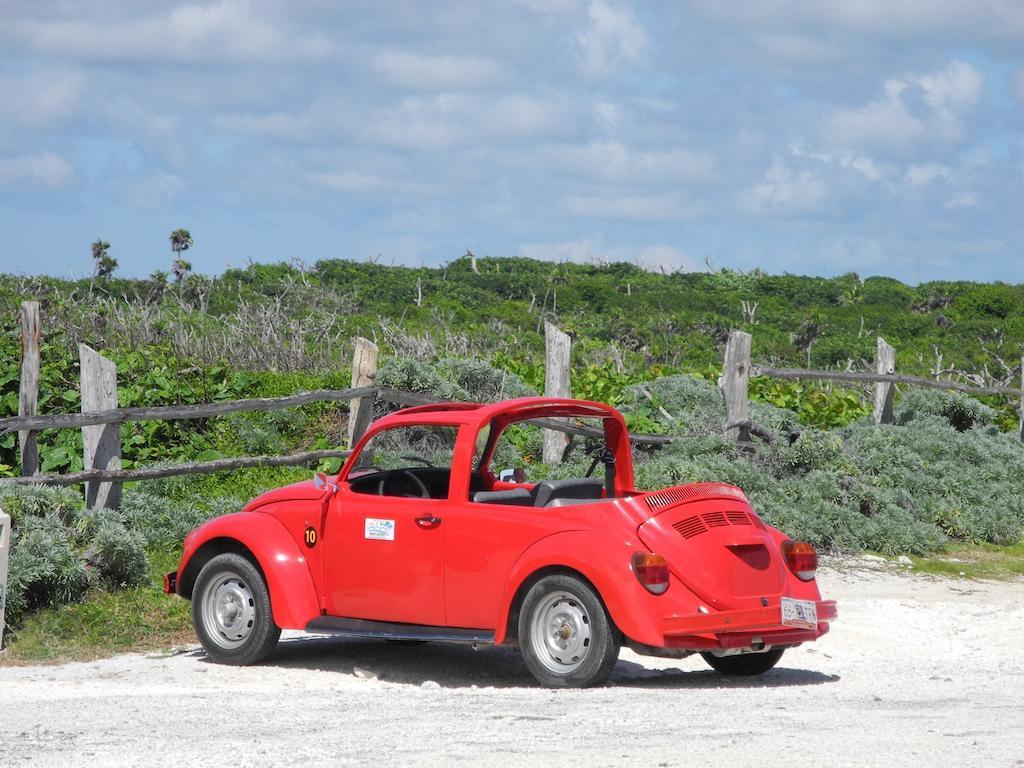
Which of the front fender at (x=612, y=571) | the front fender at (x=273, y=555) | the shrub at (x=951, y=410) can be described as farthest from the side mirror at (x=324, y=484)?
the shrub at (x=951, y=410)

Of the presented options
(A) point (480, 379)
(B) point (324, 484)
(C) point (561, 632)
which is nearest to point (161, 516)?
(B) point (324, 484)

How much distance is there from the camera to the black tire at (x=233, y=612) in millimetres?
9008

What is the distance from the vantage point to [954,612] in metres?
12.2

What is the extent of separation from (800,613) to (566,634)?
1.38 meters

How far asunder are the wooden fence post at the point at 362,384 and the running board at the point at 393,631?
5.36 meters

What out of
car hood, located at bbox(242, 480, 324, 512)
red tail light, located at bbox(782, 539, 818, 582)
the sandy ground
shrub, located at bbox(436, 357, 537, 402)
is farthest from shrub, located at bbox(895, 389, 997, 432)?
car hood, located at bbox(242, 480, 324, 512)

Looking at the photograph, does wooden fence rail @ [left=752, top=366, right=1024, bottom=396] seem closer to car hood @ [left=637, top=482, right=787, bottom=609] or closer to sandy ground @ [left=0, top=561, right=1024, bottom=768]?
sandy ground @ [left=0, top=561, right=1024, bottom=768]

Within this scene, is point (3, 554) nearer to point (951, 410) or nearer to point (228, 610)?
point (228, 610)

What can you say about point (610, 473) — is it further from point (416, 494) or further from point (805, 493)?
point (805, 493)

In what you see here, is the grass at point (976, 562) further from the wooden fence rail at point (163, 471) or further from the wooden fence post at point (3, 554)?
the wooden fence post at point (3, 554)

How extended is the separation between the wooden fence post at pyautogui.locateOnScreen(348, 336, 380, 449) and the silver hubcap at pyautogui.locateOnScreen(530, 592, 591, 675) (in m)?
6.32

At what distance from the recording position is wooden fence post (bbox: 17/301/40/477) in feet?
39.8

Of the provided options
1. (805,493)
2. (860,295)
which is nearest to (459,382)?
(805,493)

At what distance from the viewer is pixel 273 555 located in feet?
29.6
